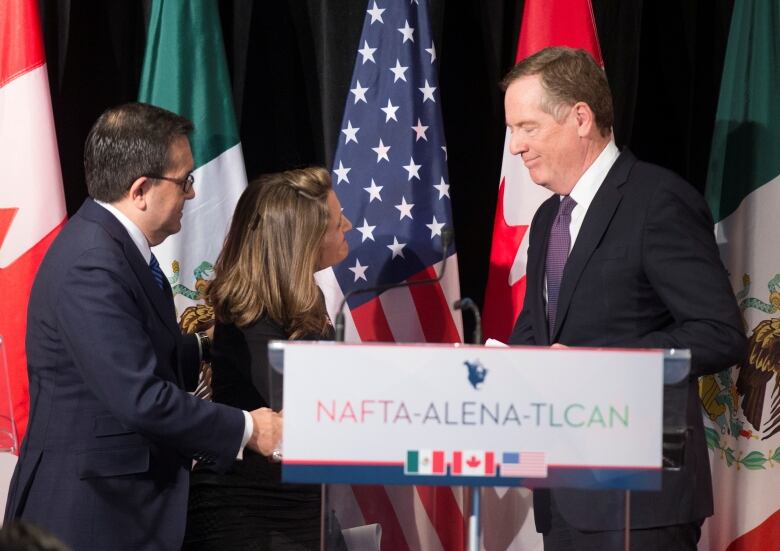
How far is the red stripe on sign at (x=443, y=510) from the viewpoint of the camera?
196cm

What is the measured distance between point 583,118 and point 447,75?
5.25ft

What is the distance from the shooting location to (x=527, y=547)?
3.22 m

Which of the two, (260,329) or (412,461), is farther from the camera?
(260,329)

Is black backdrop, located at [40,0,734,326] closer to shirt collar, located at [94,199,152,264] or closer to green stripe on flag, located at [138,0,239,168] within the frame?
green stripe on flag, located at [138,0,239,168]

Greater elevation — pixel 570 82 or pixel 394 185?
pixel 570 82

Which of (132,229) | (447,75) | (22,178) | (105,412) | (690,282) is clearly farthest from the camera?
(447,75)

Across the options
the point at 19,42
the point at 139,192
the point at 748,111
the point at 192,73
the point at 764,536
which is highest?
the point at 19,42

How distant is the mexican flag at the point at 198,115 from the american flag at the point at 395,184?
16.2 inches

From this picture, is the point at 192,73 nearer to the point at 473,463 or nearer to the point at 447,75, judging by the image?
the point at 447,75

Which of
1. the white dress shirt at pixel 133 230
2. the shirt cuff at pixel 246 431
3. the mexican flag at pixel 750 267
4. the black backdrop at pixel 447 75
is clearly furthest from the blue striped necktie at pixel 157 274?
the mexican flag at pixel 750 267

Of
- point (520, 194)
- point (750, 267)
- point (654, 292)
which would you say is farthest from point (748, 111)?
point (654, 292)

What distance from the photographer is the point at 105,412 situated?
2.49 metres

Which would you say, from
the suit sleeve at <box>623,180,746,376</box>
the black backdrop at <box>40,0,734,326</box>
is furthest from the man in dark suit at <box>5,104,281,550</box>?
the black backdrop at <box>40,0,734,326</box>

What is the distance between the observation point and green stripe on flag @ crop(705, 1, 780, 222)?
3633 mm
